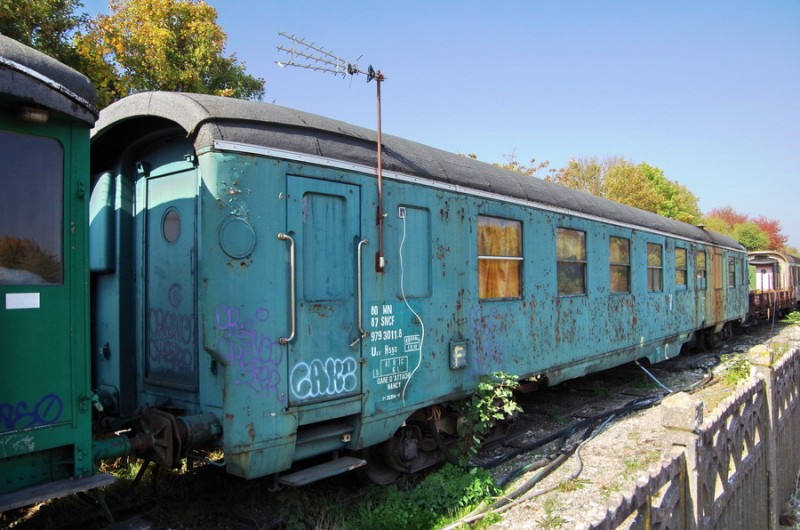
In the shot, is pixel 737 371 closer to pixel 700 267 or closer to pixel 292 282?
pixel 700 267

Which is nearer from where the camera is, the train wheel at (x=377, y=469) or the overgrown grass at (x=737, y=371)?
the train wheel at (x=377, y=469)

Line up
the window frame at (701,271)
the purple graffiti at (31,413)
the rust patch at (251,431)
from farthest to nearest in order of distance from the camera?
the window frame at (701,271)
the rust patch at (251,431)
the purple graffiti at (31,413)

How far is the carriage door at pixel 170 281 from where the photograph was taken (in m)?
4.66

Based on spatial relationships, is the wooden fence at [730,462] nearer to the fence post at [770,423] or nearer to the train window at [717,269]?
the fence post at [770,423]

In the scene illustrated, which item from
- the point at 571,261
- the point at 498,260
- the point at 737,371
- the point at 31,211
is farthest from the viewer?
the point at 737,371

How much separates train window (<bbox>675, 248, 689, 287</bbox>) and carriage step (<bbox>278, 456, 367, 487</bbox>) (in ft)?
32.6

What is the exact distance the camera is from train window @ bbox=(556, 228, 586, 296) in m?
7.90

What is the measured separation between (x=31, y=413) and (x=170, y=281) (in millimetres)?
1782

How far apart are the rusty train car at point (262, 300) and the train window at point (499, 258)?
0.03 m

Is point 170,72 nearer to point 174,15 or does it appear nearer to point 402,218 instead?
point 174,15

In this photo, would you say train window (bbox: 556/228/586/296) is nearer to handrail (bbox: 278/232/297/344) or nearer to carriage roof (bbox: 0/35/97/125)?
handrail (bbox: 278/232/297/344)

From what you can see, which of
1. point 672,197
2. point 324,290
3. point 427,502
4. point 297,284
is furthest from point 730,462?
point 672,197

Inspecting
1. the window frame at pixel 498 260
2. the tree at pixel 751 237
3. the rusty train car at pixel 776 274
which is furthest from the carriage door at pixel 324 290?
the tree at pixel 751 237

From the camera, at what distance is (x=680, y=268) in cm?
1261
